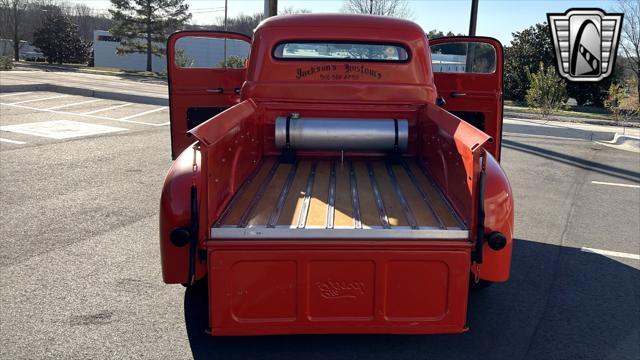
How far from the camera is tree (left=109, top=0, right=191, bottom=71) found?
4175 centimetres

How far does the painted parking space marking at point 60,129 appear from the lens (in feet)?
36.9

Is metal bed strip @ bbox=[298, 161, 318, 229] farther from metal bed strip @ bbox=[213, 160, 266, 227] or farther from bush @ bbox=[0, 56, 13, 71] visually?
bush @ bbox=[0, 56, 13, 71]

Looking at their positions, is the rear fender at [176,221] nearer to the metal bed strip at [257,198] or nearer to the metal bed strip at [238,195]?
the metal bed strip at [238,195]

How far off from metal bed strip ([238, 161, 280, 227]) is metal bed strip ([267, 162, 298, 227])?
0.13m

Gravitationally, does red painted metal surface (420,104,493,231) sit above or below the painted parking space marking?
above

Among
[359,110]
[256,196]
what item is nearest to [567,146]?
[359,110]

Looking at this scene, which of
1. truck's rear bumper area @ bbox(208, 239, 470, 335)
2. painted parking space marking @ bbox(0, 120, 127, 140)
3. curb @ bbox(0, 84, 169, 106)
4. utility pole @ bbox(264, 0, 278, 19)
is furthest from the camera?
curb @ bbox(0, 84, 169, 106)

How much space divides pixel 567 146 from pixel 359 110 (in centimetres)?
873

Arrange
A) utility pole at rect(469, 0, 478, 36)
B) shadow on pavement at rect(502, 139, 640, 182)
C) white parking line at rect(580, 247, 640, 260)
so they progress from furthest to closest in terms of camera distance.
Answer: utility pole at rect(469, 0, 478, 36) → shadow on pavement at rect(502, 139, 640, 182) → white parking line at rect(580, 247, 640, 260)

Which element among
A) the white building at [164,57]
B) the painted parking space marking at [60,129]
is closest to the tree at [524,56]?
the painted parking space marking at [60,129]

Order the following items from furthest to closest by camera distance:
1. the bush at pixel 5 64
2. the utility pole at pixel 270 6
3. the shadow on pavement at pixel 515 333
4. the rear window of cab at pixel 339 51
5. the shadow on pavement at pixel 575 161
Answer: the bush at pixel 5 64 < the utility pole at pixel 270 6 < the shadow on pavement at pixel 575 161 < the rear window of cab at pixel 339 51 < the shadow on pavement at pixel 515 333

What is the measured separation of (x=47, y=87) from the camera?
20.0 metres

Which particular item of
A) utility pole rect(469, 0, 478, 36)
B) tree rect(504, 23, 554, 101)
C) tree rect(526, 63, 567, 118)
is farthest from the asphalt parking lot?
tree rect(504, 23, 554, 101)

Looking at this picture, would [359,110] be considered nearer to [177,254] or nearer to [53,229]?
[177,254]
